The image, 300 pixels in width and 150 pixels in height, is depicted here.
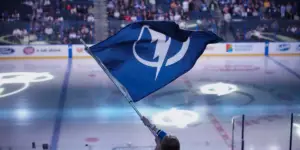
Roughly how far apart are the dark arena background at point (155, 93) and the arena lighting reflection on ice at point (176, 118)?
3 cm

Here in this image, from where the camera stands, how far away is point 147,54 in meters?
5.50

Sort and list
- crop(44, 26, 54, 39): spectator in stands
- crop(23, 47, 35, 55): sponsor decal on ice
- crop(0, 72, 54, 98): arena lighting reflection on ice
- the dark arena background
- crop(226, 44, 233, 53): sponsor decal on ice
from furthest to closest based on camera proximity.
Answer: crop(226, 44, 233, 53): sponsor decal on ice → crop(23, 47, 35, 55): sponsor decal on ice → crop(44, 26, 54, 39): spectator in stands → crop(0, 72, 54, 98): arena lighting reflection on ice → the dark arena background

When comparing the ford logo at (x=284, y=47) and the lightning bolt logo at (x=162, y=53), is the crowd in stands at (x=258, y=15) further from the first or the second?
the lightning bolt logo at (x=162, y=53)

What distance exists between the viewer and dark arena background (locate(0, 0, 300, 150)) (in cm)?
965

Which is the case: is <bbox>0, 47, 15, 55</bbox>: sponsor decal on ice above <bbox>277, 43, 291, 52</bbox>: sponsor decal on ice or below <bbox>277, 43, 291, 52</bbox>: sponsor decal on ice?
above

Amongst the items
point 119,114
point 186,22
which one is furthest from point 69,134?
point 186,22

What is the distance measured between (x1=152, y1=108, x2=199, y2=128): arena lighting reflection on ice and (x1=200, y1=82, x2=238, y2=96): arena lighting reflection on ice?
2.45m

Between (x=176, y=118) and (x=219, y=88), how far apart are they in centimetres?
379

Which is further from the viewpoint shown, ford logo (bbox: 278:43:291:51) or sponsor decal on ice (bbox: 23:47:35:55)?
ford logo (bbox: 278:43:291:51)

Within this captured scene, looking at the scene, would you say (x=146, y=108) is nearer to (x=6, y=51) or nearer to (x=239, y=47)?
(x=239, y=47)

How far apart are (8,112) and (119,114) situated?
3.04 m

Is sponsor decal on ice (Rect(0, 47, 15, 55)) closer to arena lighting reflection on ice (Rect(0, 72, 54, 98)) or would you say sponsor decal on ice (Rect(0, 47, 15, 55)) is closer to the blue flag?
arena lighting reflection on ice (Rect(0, 72, 54, 98))

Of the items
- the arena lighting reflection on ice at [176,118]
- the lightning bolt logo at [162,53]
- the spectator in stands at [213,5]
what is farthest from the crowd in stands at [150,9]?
the lightning bolt logo at [162,53]

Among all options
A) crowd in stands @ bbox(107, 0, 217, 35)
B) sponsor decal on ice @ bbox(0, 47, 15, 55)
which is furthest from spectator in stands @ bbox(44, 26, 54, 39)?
crowd in stands @ bbox(107, 0, 217, 35)
